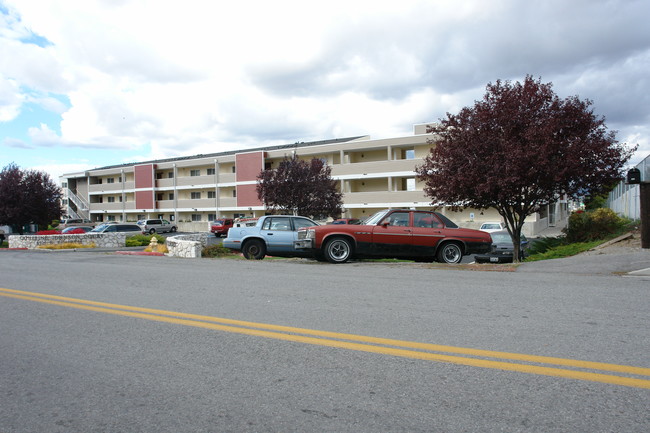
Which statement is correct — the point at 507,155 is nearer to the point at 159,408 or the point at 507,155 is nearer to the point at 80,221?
the point at 159,408

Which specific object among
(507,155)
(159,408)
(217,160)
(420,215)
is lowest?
(159,408)

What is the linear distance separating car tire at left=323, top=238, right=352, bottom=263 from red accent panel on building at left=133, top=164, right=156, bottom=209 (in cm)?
5290

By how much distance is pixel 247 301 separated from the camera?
7.66 meters

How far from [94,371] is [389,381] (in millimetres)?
2706

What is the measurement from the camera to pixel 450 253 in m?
13.6

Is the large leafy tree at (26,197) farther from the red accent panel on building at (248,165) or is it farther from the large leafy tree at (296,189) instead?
the red accent panel on building at (248,165)

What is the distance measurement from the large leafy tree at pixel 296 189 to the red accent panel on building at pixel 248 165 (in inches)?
844

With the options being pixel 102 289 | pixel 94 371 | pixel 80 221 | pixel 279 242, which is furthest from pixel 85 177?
pixel 94 371

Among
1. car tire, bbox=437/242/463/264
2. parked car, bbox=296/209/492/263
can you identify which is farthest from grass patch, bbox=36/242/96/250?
car tire, bbox=437/242/463/264

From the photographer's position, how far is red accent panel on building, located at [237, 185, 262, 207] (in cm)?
5263

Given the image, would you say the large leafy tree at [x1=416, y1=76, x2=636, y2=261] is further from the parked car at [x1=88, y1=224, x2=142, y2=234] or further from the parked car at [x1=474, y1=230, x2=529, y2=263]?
the parked car at [x1=88, y1=224, x2=142, y2=234]

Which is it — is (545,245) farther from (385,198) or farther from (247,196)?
(247,196)

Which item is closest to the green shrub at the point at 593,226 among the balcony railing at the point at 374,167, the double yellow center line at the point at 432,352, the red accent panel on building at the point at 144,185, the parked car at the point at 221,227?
the double yellow center line at the point at 432,352

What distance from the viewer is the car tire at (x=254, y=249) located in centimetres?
1584
